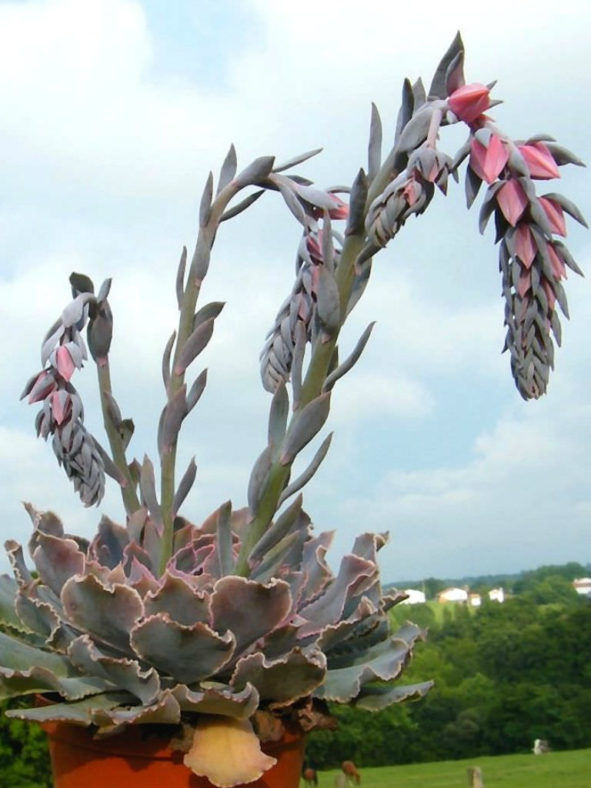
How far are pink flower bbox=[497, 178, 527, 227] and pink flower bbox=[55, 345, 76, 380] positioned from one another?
609mm

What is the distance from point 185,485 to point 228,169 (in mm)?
479

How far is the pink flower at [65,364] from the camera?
4.29 ft

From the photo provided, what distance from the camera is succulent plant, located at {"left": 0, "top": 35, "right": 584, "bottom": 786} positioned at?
109 centimetres

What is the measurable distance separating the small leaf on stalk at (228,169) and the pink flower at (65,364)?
0.34 metres

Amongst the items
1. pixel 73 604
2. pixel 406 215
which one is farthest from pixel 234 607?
pixel 406 215

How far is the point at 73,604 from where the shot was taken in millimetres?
1144

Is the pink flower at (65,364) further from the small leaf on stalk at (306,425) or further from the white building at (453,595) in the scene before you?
the white building at (453,595)

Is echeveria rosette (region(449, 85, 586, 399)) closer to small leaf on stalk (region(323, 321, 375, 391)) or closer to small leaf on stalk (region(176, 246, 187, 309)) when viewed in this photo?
small leaf on stalk (region(323, 321, 375, 391))

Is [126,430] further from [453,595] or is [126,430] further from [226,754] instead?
[453,595]

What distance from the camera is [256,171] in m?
1.38

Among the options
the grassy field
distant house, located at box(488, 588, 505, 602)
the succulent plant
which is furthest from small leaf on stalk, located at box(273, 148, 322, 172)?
distant house, located at box(488, 588, 505, 602)

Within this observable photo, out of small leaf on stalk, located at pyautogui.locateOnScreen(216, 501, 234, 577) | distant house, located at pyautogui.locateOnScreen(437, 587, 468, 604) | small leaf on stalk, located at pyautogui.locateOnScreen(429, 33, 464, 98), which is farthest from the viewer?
distant house, located at pyautogui.locateOnScreen(437, 587, 468, 604)

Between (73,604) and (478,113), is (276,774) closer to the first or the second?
(73,604)

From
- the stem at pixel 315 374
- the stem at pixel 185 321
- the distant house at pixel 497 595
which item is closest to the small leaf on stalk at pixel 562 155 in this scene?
the stem at pixel 315 374
